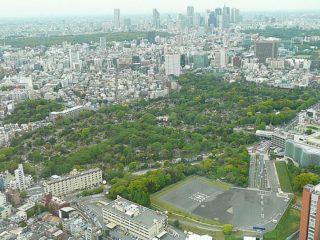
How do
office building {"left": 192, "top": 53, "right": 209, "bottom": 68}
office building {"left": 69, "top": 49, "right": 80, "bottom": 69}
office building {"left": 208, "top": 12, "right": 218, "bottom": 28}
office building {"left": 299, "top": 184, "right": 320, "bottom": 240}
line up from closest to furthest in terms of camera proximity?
office building {"left": 299, "top": 184, "right": 320, "bottom": 240} → office building {"left": 69, "top": 49, "right": 80, "bottom": 69} → office building {"left": 192, "top": 53, "right": 209, "bottom": 68} → office building {"left": 208, "top": 12, "right": 218, "bottom": 28}

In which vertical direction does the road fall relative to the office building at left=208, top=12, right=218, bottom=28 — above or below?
below

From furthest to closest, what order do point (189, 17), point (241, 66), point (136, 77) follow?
point (189, 17) → point (241, 66) → point (136, 77)

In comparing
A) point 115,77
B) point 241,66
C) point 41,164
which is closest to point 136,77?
point 115,77

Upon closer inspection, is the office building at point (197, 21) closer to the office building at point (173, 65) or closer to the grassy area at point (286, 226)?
the office building at point (173, 65)

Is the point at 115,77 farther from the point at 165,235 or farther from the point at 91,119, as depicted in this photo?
the point at 165,235

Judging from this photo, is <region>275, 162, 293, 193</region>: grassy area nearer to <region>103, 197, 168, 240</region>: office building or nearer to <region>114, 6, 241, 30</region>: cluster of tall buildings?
<region>103, 197, 168, 240</region>: office building

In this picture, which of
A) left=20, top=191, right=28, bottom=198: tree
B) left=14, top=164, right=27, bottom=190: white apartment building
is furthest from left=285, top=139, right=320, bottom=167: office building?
left=14, top=164, right=27, bottom=190: white apartment building
